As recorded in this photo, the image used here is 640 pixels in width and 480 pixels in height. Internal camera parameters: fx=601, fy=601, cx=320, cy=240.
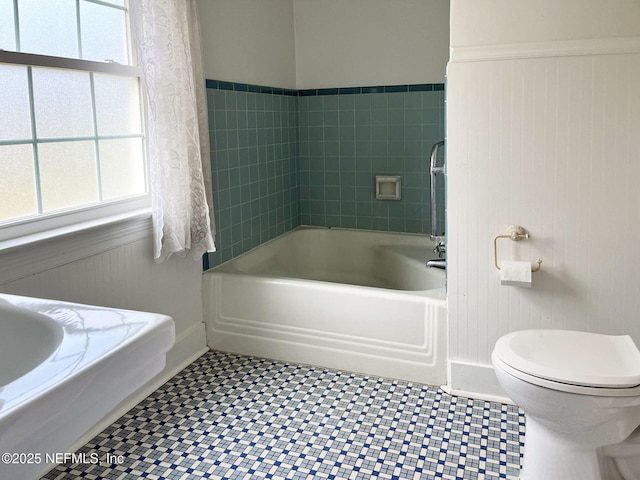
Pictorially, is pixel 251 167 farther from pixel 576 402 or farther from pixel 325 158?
pixel 576 402

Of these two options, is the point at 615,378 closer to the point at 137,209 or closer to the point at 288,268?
the point at 137,209

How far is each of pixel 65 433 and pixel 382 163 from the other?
3088mm

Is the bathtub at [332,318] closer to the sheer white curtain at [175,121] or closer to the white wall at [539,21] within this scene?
the sheer white curtain at [175,121]

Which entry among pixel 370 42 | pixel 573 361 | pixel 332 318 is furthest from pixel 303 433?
pixel 370 42

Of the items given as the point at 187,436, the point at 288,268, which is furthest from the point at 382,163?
the point at 187,436

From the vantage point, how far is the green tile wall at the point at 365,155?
369 centimetres

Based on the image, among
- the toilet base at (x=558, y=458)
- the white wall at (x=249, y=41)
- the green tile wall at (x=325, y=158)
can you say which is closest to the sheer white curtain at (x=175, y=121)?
the white wall at (x=249, y=41)

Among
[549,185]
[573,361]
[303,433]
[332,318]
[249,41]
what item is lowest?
[303,433]

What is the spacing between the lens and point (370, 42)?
372 cm

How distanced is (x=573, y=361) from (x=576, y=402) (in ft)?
0.58

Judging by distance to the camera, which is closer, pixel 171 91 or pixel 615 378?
pixel 615 378

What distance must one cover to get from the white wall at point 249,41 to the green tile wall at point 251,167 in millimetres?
111

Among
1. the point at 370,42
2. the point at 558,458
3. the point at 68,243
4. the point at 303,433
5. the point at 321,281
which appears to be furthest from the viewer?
the point at 370,42

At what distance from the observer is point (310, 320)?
2.90 metres
